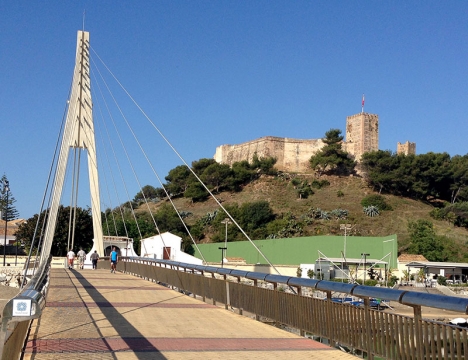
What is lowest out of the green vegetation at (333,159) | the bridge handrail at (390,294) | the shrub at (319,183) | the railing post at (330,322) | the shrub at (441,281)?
the shrub at (441,281)

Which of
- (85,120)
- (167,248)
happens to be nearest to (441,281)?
(167,248)

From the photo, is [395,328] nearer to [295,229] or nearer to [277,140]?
[295,229]

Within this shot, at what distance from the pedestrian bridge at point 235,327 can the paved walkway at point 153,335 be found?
0.01 m

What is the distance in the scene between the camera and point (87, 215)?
62094 millimetres

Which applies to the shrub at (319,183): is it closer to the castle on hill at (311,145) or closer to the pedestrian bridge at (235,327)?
the castle on hill at (311,145)

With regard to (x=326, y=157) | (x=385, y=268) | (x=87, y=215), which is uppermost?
(x=326, y=157)

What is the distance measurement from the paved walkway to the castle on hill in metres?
96.8

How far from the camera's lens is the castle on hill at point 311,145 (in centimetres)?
10919

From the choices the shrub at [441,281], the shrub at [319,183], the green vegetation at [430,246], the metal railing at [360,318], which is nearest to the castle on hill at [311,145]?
the shrub at [319,183]

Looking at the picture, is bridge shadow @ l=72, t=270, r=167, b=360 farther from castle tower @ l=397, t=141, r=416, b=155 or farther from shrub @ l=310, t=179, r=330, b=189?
castle tower @ l=397, t=141, r=416, b=155

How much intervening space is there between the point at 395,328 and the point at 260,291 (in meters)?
4.84

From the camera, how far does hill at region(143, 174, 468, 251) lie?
3091 inches

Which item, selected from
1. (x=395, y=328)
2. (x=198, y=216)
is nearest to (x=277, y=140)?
(x=198, y=216)

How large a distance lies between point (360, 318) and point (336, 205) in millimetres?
84107
